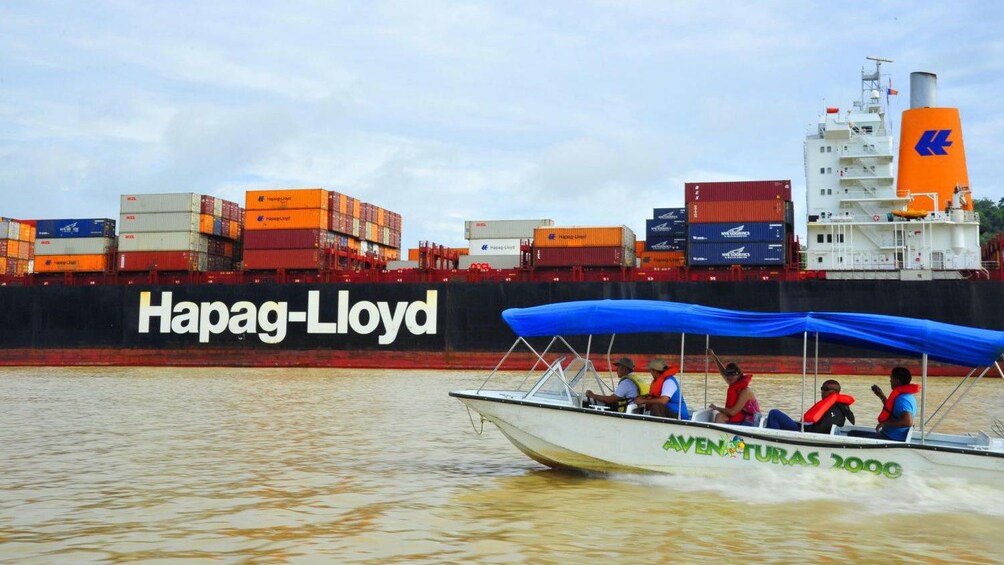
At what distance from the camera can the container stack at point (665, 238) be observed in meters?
39.2

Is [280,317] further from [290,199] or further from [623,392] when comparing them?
[623,392]

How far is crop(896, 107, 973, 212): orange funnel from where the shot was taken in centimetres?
3256

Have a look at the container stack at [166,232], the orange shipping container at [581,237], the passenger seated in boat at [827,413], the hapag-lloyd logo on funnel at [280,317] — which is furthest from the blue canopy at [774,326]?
the container stack at [166,232]

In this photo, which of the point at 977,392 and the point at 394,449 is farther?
the point at 977,392

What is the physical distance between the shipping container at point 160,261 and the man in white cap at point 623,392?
1314 inches

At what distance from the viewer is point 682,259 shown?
3856 cm

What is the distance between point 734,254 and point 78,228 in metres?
31.6

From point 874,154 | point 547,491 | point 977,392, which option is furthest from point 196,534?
point 874,154

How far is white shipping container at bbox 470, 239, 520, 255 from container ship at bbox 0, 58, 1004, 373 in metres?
0.11

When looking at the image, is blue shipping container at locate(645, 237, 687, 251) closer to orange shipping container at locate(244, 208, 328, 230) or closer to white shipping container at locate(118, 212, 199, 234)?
orange shipping container at locate(244, 208, 328, 230)

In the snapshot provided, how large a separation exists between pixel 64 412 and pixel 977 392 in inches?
918

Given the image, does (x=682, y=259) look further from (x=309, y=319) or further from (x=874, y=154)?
(x=309, y=319)

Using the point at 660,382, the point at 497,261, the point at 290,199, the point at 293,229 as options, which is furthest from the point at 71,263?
the point at 660,382

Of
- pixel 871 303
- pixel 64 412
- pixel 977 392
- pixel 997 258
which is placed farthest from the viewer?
pixel 997 258
